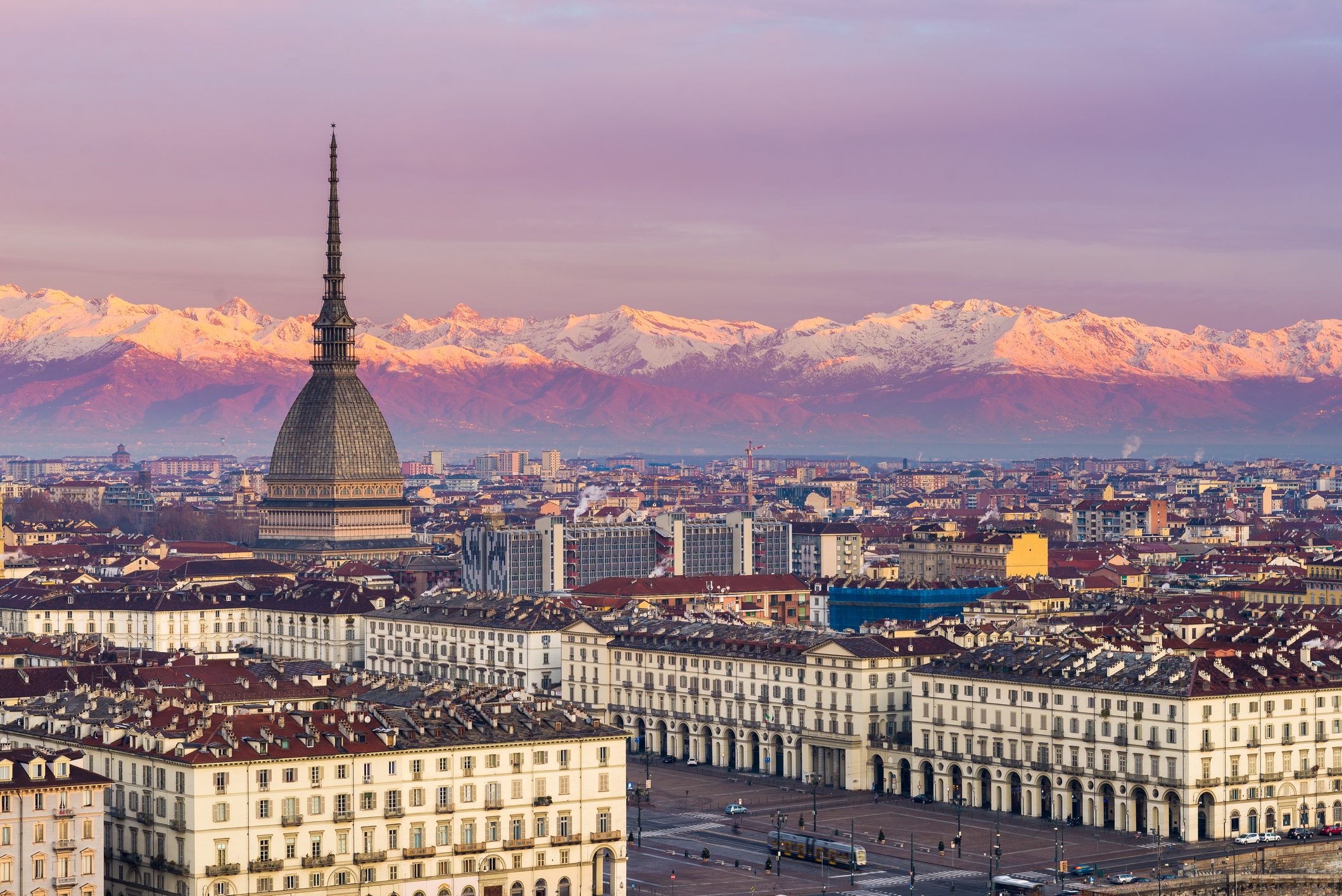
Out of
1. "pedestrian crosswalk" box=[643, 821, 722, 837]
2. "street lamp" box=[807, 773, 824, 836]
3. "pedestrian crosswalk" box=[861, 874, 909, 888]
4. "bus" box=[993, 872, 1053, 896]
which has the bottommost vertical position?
"pedestrian crosswalk" box=[861, 874, 909, 888]

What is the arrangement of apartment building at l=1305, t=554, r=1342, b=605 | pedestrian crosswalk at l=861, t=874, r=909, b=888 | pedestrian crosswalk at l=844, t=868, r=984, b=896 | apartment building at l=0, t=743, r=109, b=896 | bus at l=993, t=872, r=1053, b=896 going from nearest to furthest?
apartment building at l=0, t=743, r=109, b=896
bus at l=993, t=872, r=1053, b=896
pedestrian crosswalk at l=844, t=868, r=984, b=896
pedestrian crosswalk at l=861, t=874, r=909, b=888
apartment building at l=1305, t=554, r=1342, b=605

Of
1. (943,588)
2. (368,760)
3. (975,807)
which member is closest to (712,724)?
(975,807)

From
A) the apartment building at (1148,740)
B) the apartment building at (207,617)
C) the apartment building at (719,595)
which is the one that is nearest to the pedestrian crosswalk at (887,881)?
the apartment building at (1148,740)

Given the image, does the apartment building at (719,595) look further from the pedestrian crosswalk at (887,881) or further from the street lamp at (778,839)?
the pedestrian crosswalk at (887,881)

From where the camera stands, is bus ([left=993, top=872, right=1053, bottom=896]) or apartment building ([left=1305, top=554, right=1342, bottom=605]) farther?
apartment building ([left=1305, top=554, right=1342, bottom=605])

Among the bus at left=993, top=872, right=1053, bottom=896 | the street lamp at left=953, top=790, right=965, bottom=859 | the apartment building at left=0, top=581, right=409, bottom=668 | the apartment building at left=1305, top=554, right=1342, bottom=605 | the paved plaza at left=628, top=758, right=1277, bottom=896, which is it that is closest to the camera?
the bus at left=993, top=872, right=1053, bottom=896

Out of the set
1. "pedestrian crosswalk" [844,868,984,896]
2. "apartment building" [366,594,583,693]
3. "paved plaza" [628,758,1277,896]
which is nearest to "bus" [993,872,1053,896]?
"paved plaza" [628,758,1277,896]

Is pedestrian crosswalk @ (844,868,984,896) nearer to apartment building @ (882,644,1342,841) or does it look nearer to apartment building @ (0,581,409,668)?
apartment building @ (882,644,1342,841)

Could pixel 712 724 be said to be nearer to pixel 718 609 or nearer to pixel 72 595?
pixel 718 609

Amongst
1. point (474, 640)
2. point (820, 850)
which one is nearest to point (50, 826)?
point (820, 850)
